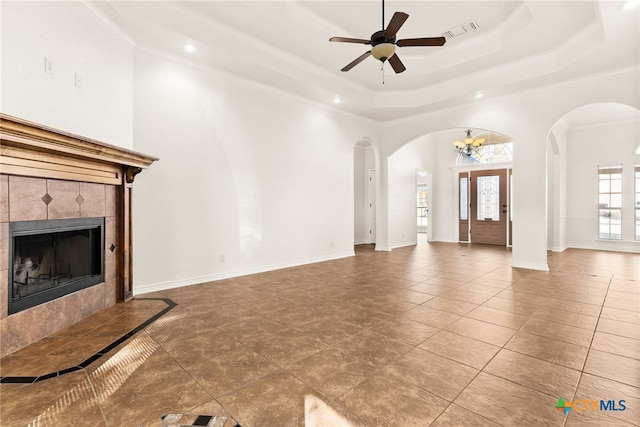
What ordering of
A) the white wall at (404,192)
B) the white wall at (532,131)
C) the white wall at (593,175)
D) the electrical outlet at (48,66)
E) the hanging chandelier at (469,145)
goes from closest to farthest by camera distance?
1. the electrical outlet at (48,66)
2. the white wall at (532,131)
3. the white wall at (593,175)
4. the hanging chandelier at (469,145)
5. the white wall at (404,192)

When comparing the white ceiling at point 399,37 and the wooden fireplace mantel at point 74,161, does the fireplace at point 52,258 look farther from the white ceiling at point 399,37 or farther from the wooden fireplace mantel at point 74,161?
the white ceiling at point 399,37

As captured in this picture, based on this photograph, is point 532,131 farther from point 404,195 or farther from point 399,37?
point 404,195

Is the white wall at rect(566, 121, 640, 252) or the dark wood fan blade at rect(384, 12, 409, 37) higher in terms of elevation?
the dark wood fan blade at rect(384, 12, 409, 37)

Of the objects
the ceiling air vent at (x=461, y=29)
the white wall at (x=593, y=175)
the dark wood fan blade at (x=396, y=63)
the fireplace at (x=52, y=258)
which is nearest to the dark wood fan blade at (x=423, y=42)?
the dark wood fan blade at (x=396, y=63)

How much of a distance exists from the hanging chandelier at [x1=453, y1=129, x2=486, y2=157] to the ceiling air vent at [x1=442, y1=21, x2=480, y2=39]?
397 cm

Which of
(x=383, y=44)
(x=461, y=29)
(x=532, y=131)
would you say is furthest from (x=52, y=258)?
(x=532, y=131)

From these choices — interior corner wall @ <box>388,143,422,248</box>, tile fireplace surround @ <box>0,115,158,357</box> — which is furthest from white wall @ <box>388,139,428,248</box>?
tile fireplace surround @ <box>0,115,158,357</box>

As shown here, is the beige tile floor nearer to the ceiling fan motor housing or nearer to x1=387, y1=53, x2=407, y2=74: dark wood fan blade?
the ceiling fan motor housing

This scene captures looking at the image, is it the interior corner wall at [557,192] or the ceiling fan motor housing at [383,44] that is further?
the interior corner wall at [557,192]

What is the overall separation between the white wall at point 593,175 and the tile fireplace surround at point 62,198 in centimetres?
1042

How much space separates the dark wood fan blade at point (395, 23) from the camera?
293 cm

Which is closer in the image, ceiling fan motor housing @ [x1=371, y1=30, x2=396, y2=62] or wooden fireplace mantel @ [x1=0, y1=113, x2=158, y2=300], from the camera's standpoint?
wooden fireplace mantel @ [x1=0, y1=113, x2=158, y2=300]

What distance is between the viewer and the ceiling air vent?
4350 mm

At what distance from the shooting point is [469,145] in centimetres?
850
